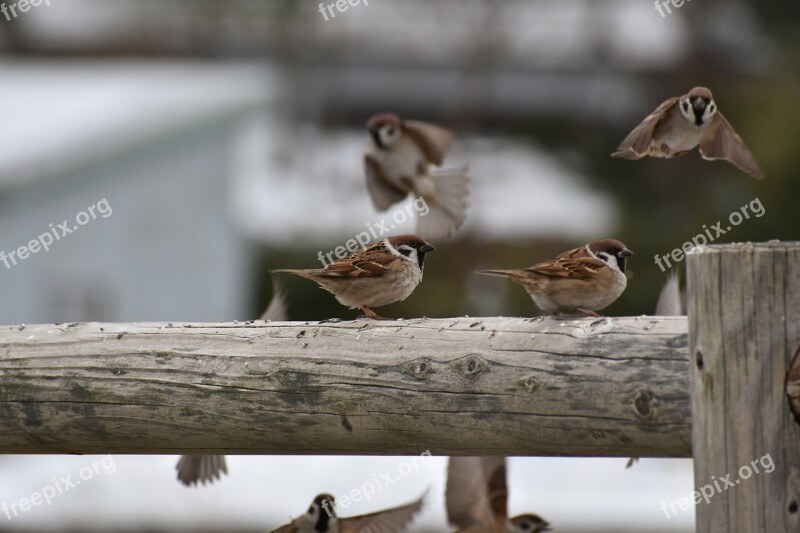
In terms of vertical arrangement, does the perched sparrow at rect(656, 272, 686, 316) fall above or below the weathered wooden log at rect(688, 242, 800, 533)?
above

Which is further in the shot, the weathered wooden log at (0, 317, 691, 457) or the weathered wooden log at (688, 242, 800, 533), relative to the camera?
the weathered wooden log at (0, 317, 691, 457)

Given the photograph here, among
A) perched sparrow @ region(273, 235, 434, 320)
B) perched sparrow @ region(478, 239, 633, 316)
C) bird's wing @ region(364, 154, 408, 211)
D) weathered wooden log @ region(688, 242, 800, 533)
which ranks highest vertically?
bird's wing @ region(364, 154, 408, 211)

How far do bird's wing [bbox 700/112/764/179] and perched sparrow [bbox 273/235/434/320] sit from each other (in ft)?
3.58

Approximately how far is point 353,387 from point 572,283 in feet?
3.25

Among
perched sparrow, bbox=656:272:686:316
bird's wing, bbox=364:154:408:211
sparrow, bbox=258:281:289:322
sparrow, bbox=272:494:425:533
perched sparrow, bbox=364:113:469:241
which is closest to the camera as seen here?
sparrow, bbox=272:494:425:533

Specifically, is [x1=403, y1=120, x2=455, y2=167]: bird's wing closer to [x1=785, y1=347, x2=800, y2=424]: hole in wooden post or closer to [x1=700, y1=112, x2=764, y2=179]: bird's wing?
[x1=700, y1=112, x2=764, y2=179]: bird's wing

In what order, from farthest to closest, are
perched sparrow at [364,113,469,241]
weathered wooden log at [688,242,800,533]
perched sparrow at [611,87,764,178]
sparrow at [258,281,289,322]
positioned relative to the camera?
perched sparrow at [364,113,469,241], sparrow at [258,281,289,322], perched sparrow at [611,87,764,178], weathered wooden log at [688,242,800,533]

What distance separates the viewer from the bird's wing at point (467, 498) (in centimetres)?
349

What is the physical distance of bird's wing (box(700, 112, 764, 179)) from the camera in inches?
155

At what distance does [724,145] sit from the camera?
400 centimetres

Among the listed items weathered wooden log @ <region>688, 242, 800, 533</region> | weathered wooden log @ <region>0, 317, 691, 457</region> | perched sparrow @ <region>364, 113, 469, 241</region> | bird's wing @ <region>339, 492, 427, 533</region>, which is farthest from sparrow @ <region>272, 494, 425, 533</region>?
perched sparrow @ <region>364, 113, 469, 241</region>

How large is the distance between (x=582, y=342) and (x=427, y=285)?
1171 centimetres

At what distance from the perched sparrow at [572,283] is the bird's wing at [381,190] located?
87.5 inches

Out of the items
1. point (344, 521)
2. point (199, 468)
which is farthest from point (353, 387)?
point (199, 468)
